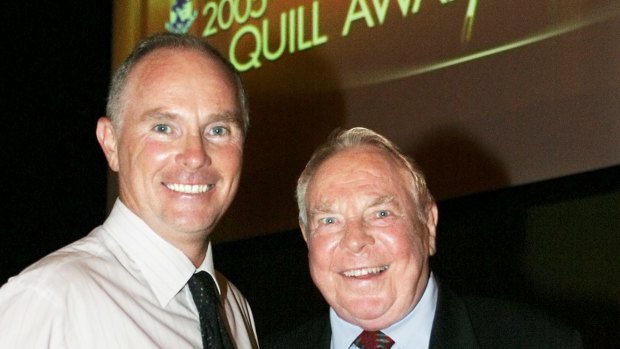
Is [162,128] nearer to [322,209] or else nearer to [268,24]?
[322,209]

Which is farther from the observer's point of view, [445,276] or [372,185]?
[445,276]

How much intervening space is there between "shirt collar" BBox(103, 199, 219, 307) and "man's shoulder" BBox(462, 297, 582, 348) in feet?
2.17

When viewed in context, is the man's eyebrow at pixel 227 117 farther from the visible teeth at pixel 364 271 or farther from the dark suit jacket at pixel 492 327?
the dark suit jacket at pixel 492 327

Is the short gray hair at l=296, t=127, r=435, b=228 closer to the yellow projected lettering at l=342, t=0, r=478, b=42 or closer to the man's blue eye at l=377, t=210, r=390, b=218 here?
the man's blue eye at l=377, t=210, r=390, b=218

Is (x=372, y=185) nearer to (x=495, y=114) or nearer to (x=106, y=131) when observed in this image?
(x=106, y=131)

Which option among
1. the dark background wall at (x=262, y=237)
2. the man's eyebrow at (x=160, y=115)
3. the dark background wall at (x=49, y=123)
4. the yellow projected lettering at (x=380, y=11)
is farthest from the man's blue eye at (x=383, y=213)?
the dark background wall at (x=49, y=123)

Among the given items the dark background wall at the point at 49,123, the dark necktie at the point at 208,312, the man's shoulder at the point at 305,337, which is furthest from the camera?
the dark background wall at the point at 49,123

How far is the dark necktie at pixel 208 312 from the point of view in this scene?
2.05m

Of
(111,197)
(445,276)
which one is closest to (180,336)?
(445,276)

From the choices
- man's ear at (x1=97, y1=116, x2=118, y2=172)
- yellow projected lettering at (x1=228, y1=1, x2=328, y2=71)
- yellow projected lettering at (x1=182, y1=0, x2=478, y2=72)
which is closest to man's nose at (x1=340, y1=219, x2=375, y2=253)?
man's ear at (x1=97, y1=116, x2=118, y2=172)

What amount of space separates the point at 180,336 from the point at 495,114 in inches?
81.5

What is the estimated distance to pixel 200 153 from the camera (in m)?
2.10

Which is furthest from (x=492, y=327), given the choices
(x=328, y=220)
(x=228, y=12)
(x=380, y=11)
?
(x=228, y=12)

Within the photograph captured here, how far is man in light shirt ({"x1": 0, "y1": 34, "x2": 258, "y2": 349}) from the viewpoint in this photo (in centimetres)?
198
